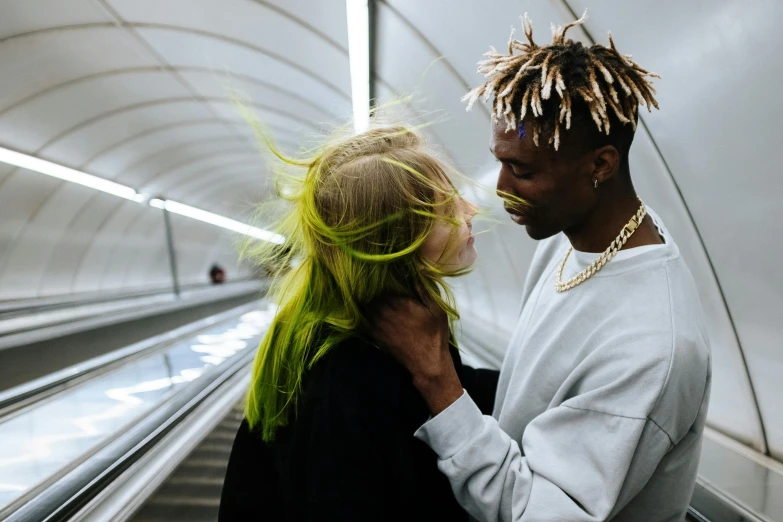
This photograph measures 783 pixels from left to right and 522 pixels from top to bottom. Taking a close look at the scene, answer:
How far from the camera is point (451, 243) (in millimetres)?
1563

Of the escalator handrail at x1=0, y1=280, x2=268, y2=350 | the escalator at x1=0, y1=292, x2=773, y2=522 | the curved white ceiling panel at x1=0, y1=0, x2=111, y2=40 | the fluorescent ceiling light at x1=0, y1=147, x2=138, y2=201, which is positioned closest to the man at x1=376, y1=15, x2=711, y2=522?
the escalator at x1=0, y1=292, x2=773, y2=522

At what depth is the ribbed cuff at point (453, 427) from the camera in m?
1.46

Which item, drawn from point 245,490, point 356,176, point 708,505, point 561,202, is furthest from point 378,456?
point 708,505

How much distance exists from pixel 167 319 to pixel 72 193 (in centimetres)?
478

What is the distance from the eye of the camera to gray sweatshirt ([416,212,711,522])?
53.4 inches

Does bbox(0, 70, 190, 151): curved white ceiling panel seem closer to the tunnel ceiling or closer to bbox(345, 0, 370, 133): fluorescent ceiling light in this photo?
the tunnel ceiling

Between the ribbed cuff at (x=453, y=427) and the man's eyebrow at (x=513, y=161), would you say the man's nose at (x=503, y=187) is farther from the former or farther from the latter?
the ribbed cuff at (x=453, y=427)

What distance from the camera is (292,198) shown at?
164 cm

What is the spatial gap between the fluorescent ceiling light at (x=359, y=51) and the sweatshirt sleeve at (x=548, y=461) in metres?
2.87

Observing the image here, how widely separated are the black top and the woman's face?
0.34m

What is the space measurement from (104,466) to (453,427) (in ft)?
6.91

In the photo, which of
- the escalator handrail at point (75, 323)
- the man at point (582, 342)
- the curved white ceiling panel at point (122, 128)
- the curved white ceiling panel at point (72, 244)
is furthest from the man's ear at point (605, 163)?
the curved white ceiling panel at point (72, 244)

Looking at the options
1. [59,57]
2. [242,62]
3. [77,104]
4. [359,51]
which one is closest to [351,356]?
[359,51]

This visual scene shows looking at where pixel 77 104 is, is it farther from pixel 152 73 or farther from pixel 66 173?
pixel 66 173
